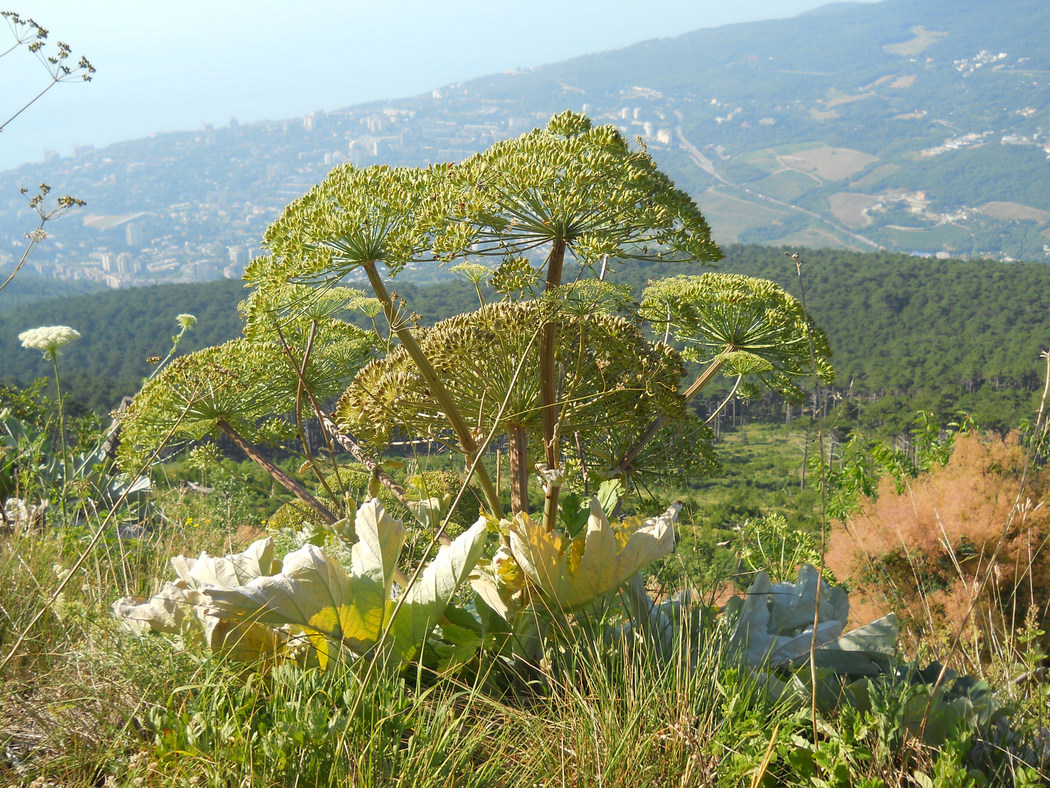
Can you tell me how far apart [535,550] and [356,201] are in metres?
0.98

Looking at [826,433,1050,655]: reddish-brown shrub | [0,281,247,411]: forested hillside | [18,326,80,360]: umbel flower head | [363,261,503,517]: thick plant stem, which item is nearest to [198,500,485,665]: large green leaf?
[363,261,503,517]: thick plant stem

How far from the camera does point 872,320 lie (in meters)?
84.4

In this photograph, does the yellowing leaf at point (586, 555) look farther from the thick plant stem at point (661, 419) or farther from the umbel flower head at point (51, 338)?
the umbel flower head at point (51, 338)

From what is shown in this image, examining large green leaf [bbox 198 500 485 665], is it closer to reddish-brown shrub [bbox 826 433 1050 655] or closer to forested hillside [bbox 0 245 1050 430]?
reddish-brown shrub [bbox 826 433 1050 655]

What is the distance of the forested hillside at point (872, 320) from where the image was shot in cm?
6850

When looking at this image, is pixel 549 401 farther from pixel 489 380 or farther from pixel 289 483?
pixel 289 483

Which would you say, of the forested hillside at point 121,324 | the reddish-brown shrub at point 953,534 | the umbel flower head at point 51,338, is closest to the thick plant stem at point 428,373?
the umbel flower head at point 51,338

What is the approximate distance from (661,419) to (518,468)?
23.4 inches

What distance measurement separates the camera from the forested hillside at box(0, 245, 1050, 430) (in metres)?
68.5

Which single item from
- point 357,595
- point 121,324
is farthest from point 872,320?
point 357,595

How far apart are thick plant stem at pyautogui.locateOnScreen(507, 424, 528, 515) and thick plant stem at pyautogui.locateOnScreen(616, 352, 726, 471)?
0.52m

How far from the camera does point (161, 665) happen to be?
5.54 feet

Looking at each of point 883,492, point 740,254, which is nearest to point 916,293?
point 740,254

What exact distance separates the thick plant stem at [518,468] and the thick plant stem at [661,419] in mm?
515
